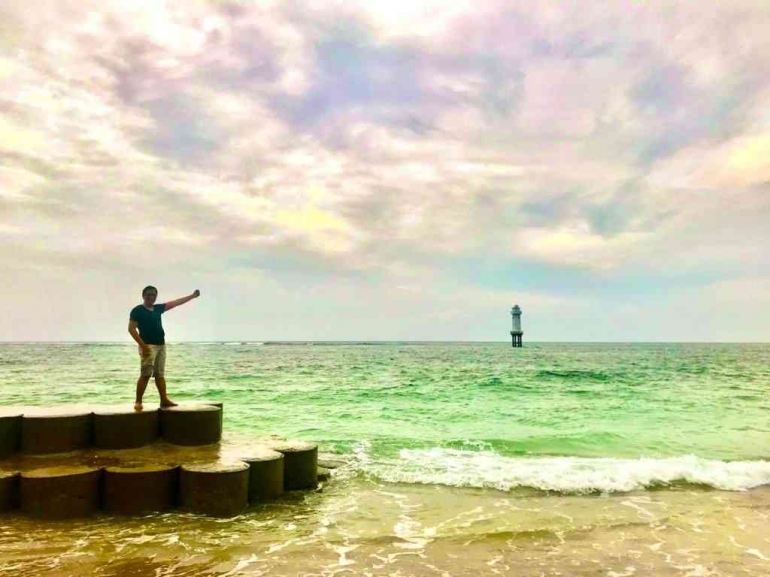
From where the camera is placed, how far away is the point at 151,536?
7.02 metres

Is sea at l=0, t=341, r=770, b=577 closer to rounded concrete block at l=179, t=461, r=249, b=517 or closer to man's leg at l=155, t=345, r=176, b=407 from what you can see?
rounded concrete block at l=179, t=461, r=249, b=517

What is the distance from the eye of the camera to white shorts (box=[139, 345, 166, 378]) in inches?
399

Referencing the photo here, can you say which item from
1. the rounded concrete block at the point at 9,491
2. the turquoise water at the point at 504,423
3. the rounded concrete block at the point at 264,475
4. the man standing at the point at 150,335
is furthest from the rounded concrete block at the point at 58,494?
the turquoise water at the point at 504,423

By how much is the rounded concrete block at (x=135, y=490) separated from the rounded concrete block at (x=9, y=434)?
190cm

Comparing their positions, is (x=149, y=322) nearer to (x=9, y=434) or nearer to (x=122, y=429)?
(x=122, y=429)

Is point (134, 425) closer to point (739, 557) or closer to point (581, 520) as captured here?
point (581, 520)

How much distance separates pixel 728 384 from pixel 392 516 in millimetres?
35034

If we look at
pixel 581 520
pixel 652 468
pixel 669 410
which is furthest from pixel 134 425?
pixel 669 410

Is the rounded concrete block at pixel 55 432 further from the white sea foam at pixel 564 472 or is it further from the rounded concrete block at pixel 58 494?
the white sea foam at pixel 564 472

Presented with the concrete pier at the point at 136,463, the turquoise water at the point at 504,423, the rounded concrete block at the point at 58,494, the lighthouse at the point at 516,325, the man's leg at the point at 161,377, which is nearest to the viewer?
the rounded concrete block at the point at 58,494

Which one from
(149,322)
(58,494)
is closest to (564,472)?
(149,322)

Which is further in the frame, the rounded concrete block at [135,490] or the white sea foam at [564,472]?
the white sea foam at [564,472]

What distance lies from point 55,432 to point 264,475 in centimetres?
331

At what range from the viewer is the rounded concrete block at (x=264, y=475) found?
876 cm
